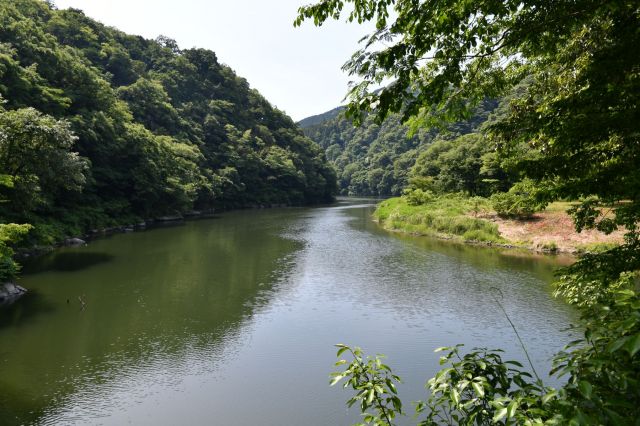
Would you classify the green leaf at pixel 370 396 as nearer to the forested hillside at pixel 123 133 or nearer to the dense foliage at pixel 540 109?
the dense foliage at pixel 540 109

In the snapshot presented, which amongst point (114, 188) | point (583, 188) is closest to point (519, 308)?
point (583, 188)

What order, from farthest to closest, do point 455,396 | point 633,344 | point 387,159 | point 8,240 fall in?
point 387,159 < point 8,240 < point 455,396 < point 633,344

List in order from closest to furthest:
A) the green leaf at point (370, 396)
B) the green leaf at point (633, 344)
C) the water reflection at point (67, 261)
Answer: the green leaf at point (633, 344), the green leaf at point (370, 396), the water reflection at point (67, 261)

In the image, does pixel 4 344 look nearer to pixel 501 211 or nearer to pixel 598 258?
pixel 598 258

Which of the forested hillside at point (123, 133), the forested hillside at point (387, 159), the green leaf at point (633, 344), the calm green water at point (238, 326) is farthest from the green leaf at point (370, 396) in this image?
the forested hillside at point (387, 159)

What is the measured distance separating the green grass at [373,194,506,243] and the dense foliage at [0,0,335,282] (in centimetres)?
3032

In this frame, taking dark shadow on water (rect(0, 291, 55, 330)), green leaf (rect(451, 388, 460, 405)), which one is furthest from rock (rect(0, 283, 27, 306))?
green leaf (rect(451, 388, 460, 405))

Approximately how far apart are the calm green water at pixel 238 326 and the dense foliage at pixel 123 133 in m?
6.23

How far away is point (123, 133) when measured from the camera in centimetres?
5456

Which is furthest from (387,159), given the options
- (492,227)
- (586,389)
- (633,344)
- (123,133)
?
(633,344)

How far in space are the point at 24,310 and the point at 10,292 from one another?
274 centimetres

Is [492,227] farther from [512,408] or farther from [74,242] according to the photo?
[512,408]

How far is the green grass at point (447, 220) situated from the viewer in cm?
3931

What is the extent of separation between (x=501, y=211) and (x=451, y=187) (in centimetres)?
1807
